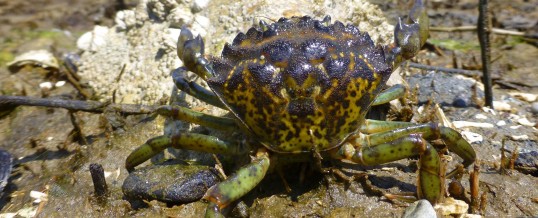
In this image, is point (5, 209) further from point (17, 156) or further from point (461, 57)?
point (461, 57)

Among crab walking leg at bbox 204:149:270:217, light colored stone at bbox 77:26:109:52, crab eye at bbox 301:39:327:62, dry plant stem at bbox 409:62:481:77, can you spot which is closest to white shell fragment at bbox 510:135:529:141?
dry plant stem at bbox 409:62:481:77

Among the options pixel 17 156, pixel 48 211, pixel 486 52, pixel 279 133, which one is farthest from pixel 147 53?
pixel 486 52

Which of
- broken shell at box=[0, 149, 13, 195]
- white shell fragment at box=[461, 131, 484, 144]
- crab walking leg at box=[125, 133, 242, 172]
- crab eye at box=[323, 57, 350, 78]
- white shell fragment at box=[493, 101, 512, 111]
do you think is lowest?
white shell fragment at box=[493, 101, 512, 111]

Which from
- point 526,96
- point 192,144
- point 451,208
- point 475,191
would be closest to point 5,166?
point 192,144

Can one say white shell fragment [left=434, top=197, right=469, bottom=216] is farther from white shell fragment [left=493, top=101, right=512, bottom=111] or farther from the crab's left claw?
white shell fragment [left=493, top=101, right=512, bottom=111]

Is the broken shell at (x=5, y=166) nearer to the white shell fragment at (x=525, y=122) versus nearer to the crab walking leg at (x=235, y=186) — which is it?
the crab walking leg at (x=235, y=186)

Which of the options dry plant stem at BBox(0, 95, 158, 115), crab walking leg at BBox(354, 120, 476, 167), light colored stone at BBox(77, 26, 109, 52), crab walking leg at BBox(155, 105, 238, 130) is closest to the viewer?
crab walking leg at BBox(354, 120, 476, 167)
